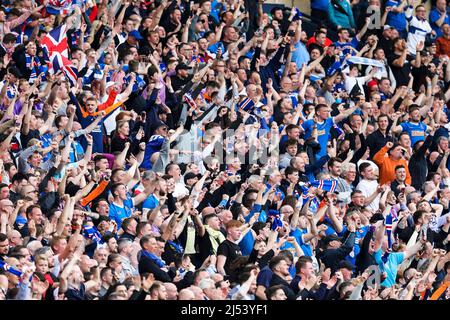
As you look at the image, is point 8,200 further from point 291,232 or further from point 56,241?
point 291,232

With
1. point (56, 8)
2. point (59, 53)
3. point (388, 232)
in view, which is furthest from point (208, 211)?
point (56, 8)

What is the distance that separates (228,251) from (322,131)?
4099 millimetres

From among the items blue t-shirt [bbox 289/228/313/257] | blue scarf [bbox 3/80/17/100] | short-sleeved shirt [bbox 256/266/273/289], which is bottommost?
blue t-shirt [bbox 289/228/313/257]

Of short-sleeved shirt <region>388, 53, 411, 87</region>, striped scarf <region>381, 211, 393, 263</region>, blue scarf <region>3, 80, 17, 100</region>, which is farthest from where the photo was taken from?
short-sleeved shirt <region>388, 53, 411, 87</region>

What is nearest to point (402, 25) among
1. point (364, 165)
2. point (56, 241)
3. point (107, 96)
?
point (364, 165)

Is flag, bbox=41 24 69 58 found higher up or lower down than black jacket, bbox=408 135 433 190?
higher up

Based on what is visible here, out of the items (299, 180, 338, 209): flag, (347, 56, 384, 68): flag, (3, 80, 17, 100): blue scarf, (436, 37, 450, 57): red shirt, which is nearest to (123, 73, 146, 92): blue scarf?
(3, 80, 17, 100): blue scarf

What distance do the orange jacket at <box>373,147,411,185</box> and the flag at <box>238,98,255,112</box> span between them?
1.76 metres

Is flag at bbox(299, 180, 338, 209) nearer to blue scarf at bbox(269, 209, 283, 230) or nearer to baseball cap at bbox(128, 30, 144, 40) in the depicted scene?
blue scarf at bbox(269, 209, 283, 230)

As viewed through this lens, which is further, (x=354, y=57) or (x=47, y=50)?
(x=354, y=57)

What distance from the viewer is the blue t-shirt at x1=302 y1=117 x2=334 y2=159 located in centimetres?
2078

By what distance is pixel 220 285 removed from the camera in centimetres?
1596

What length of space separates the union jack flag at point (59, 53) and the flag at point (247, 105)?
216cm
